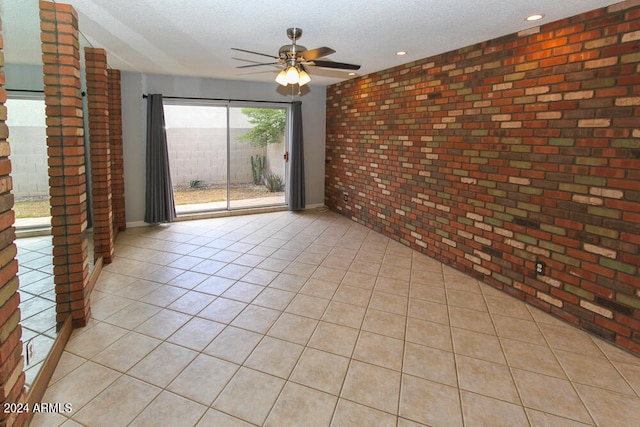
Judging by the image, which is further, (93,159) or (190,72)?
(190,72)

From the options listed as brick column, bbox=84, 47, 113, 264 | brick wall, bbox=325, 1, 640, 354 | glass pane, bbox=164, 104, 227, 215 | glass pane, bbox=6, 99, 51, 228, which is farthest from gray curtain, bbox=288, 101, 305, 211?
glass pane, bbox=6, 99, 51, 228

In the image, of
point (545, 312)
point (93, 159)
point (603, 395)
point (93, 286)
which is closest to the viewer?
point (603, 395)

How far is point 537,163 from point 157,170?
16.7 feet

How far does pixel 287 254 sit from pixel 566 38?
3.37 metres

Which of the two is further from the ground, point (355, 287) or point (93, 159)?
point (93, 159)

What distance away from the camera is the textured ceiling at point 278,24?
98.3 inches

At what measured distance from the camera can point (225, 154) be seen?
636cm

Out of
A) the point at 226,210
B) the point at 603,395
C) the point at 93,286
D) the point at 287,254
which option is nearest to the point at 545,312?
the point at 603,395

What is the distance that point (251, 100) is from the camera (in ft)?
20.2

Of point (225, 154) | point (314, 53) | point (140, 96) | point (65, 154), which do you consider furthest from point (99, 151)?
point (225, 154)

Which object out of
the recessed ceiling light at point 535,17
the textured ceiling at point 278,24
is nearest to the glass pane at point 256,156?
the textured ceiling at point 278,24

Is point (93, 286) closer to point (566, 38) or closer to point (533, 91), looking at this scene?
point (533, 91)

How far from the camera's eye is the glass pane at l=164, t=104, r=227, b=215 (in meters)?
6.01

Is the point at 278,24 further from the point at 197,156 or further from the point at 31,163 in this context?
the point at 197,156
